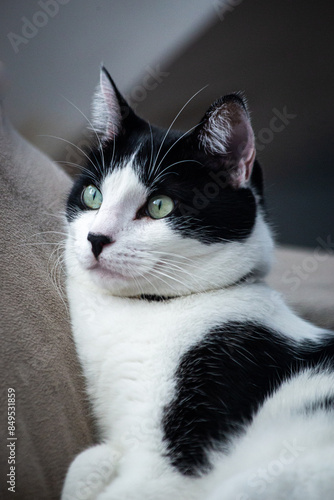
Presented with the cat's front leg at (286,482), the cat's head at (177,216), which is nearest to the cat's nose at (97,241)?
the cat's head at (177,216)

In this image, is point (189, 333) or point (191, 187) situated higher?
point (191, 187)

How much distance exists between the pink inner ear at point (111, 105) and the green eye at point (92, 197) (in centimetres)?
15

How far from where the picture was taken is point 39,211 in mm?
1032

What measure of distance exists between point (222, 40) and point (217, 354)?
206 cm

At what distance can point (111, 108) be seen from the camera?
3.33ft

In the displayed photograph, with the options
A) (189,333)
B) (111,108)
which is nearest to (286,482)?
(189,333)

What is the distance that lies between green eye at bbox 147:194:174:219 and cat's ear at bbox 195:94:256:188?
0.42 ft

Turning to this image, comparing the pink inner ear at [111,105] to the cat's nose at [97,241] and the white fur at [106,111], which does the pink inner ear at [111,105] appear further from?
the cat's nose at [97,241]

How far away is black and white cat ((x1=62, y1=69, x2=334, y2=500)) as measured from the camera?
0.72m

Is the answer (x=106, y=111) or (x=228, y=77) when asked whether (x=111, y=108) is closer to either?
(x=106, y=111)

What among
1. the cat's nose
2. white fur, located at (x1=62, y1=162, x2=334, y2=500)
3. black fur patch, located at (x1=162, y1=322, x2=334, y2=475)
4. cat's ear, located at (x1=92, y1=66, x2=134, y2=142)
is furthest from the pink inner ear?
black fur patch, located at (x1=162, y1=322, x2=334, y2=475)

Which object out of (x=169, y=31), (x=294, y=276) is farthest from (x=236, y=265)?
(x=169, y=31)

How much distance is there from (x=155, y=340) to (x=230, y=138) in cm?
42

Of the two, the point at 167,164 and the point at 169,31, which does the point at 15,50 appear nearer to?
the point at 169,31
